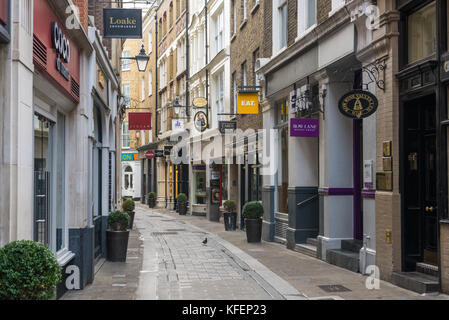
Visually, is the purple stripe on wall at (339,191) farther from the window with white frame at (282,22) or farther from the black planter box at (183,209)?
the black planter box at (183,209)

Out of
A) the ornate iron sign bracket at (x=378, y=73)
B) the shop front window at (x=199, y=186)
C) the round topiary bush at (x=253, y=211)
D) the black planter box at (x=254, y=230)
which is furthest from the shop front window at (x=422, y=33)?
the shop front window at (x=199, y=186)

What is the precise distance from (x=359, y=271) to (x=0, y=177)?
26.2ft

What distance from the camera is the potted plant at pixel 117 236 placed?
13.6 m

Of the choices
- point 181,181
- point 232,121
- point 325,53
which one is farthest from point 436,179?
point 181,181

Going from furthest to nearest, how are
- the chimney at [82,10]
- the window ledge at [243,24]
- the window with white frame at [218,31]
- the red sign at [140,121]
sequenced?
the red sign at [140,121], the window with white frame at [218,31], the window ledge at [243,24], the chimney at [82,10]

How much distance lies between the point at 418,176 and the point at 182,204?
25.1m

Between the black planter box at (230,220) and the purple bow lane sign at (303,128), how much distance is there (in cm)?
879

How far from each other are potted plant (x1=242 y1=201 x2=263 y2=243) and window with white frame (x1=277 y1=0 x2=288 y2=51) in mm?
4896

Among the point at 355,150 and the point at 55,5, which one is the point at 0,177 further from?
the point at 355,150

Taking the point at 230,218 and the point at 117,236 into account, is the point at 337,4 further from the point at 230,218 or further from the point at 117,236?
the point at 230,218

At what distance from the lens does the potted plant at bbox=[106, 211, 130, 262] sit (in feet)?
44.6


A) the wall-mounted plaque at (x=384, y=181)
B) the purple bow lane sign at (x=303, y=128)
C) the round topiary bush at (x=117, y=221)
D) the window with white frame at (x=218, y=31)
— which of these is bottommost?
the round topiary bush at (x=117, y=221)

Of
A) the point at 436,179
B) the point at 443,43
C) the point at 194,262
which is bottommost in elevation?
the point at 194,262

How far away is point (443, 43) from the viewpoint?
30.8 feet
